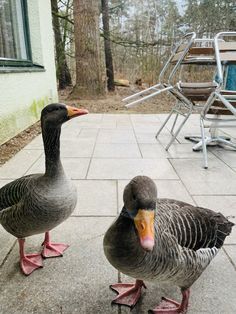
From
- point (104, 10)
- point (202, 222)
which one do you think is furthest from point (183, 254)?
point (104, 10)

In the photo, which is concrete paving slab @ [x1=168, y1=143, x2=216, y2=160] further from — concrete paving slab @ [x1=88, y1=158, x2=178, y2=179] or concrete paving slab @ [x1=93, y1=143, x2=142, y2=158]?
concrete paving slab @ [x1=93, y1=143, x2=142, y2=158]

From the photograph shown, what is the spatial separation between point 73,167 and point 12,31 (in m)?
4.11

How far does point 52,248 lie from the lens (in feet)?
7.48

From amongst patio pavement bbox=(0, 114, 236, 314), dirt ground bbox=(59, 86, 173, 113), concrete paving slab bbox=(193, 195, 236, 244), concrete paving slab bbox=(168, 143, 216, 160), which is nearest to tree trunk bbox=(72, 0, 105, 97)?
dirt ground bbox=(59, 86, 173, 113)

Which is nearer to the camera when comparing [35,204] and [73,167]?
[35,204]

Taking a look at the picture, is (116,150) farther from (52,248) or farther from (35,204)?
(35,204)

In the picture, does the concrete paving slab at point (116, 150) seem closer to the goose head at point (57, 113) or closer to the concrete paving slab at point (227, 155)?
the concrete paving slab at point (227, 155)

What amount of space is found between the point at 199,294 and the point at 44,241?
1.24 m

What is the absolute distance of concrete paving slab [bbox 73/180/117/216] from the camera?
9.52ft

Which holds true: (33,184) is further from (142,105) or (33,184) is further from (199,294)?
(142,105)

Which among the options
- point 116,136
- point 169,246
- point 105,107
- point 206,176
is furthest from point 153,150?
point 105,107

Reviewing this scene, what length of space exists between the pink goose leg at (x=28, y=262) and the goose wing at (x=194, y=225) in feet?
3.37

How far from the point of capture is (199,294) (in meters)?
1.90

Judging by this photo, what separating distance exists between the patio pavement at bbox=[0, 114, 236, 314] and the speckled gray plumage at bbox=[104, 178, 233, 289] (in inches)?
15.3
